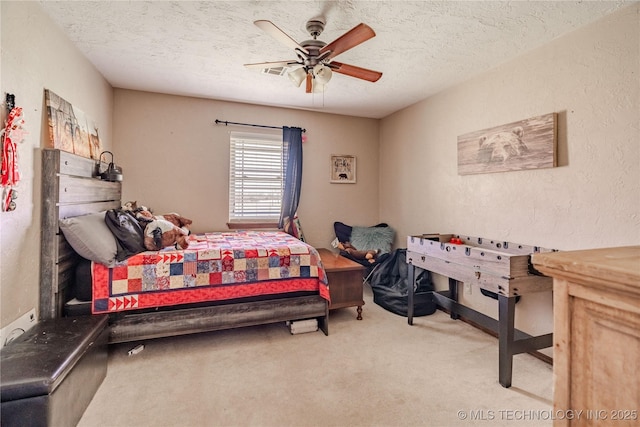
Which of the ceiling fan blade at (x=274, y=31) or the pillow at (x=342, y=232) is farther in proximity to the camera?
the pillow at (x=342, y=232)

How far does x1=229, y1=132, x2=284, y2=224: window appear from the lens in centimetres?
Result: 404

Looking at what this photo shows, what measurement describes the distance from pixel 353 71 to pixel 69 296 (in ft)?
8.89

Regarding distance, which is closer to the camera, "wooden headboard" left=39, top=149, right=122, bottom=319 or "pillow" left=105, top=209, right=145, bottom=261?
"wooden headboard" left=39, top=149, right=122, bottom=319

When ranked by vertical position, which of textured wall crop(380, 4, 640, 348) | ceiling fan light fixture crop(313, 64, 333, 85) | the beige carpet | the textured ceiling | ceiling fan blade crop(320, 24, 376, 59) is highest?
the textured ceiling

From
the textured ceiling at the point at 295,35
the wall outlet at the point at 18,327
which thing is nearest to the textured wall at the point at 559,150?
the textured ceiling at the point at 295,35

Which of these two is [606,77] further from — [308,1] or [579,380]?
[579,380]

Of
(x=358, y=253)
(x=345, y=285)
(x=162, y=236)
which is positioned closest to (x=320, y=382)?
(x=345, y=285)

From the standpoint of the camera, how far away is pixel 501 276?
206 centimetres

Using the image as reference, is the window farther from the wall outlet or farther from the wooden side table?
the wall outlet

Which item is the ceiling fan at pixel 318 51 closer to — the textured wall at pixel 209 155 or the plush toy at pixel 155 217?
the plush toy at pixel 155 217

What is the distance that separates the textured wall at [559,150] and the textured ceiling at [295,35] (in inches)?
7.1

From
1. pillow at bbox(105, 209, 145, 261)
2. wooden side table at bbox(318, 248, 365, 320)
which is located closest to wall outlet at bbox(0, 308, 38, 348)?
pillow at bbox(105, 209, 145, 261)

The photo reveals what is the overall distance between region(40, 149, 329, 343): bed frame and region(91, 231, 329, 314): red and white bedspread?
3.9 inches

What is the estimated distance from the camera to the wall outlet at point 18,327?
1674 millimetres
